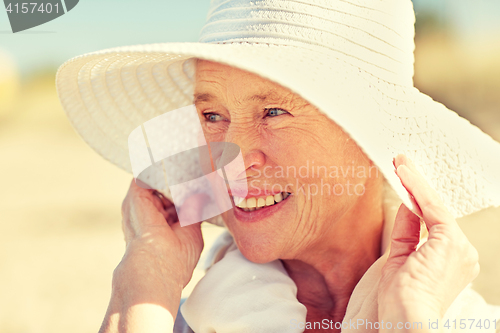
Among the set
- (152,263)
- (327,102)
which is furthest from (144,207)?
(327,102)

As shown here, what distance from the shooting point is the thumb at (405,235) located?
138 centimetres

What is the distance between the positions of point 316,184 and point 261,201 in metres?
0.22

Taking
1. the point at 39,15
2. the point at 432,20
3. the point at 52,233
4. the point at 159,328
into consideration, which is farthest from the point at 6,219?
the point at 432,20

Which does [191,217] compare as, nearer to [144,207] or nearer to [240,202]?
[144,207]

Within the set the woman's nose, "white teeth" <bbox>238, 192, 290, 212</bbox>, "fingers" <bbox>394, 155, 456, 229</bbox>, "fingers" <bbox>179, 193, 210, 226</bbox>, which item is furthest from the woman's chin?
"fingers" <bbox>394, 155, 456, 229</bbox>

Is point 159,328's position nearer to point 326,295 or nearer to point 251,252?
point 251,252

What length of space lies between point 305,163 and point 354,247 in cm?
52

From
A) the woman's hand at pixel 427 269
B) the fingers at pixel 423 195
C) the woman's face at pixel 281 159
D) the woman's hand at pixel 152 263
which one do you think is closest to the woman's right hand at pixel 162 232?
the woman's hand at pixel 152 263

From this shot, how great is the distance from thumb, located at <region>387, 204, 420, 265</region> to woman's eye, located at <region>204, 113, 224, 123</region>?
2.52 ft

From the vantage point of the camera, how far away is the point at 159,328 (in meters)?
1.47

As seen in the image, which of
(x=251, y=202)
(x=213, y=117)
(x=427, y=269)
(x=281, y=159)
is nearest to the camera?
(x=427, y=269)

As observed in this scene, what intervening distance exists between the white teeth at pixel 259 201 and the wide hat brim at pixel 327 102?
1.43 feet

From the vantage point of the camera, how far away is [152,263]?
1.64 metres

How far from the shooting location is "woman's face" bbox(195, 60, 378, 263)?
149 cm
